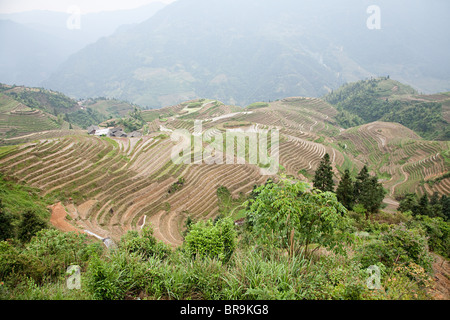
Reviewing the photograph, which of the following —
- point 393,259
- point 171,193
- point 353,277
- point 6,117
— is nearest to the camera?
point 353,277

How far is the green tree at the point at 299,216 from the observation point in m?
4.62

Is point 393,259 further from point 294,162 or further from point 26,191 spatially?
point 294,162

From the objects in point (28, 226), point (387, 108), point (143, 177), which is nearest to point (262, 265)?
point (28, 226)

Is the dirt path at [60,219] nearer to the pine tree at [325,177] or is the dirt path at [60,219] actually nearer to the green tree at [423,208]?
the pine tree at [325,177]

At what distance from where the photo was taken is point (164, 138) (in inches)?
1193

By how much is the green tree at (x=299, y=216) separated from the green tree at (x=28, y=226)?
9.44 metres

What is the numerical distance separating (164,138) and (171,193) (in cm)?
1175

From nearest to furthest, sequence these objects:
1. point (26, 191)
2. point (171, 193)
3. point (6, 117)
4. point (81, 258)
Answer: point (81, 258) → point (26, 191) → point (171, 193) → point (6, 117)

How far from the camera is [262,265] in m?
3.88

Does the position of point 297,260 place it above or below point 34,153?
above

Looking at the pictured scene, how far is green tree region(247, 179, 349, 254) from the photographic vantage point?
4.62 metres

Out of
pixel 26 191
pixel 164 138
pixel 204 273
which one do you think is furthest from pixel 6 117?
pixel 204 273
